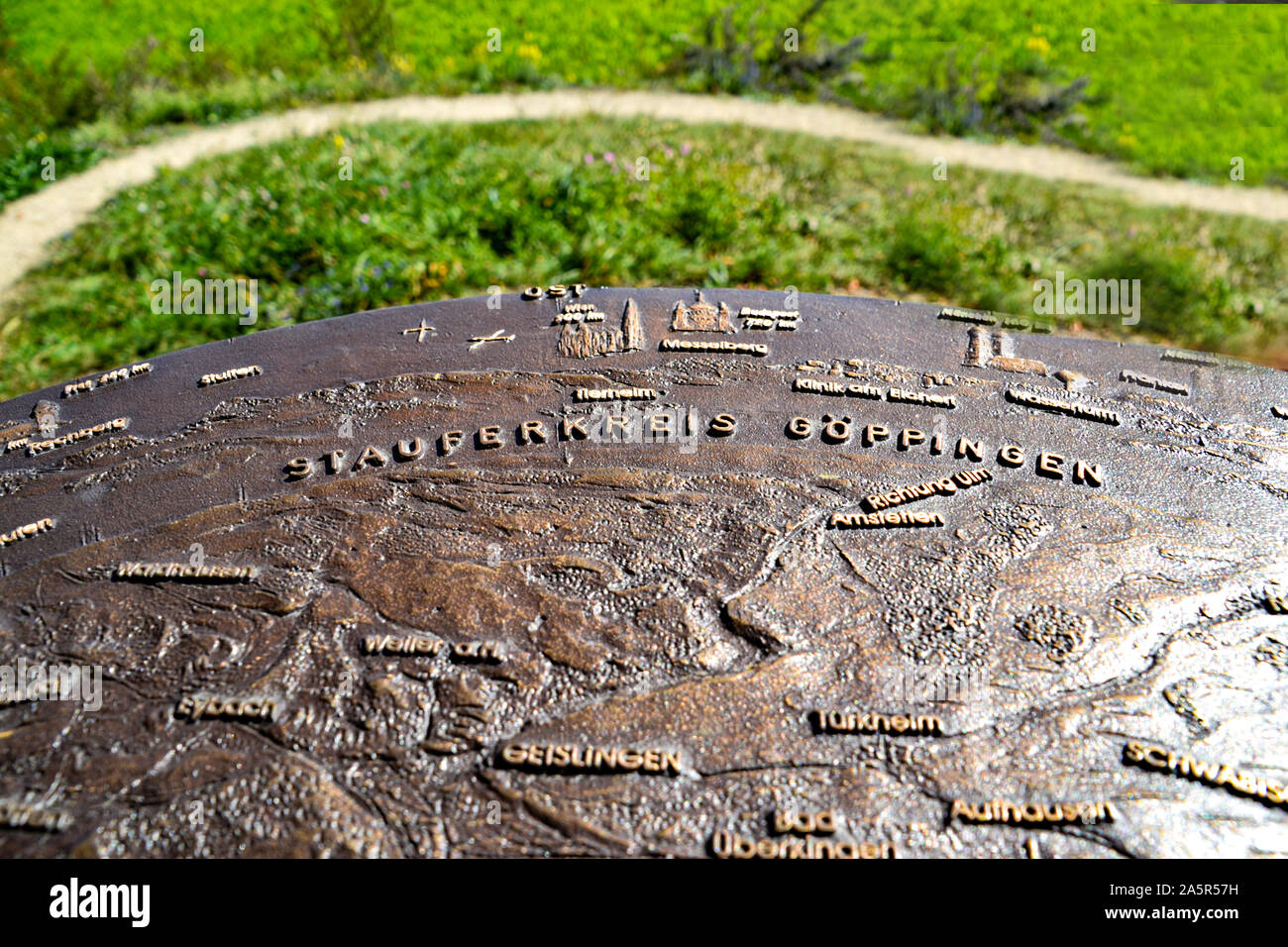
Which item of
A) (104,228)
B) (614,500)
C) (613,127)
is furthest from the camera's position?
(613,127)

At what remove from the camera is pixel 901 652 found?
231cm

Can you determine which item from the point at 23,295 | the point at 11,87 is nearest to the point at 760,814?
the point at 23,295

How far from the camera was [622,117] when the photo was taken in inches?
306

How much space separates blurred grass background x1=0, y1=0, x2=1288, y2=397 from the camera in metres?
5.48

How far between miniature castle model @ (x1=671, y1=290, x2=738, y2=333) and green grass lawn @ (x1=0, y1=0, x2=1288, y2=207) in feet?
18.6

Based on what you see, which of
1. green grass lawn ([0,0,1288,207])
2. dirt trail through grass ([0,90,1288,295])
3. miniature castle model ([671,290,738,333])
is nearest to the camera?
miniature castle model ([671,290,738,333])

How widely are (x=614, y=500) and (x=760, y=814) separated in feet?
3.28

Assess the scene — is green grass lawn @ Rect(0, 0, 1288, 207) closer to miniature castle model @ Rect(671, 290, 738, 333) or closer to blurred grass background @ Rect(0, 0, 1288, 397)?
blurred grass background @ Rect(0, 0, 1288, 397)

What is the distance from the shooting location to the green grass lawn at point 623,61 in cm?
807

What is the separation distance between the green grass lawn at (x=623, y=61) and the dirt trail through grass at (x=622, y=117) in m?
0.25

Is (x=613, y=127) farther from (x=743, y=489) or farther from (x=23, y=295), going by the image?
(x=743, y=489)

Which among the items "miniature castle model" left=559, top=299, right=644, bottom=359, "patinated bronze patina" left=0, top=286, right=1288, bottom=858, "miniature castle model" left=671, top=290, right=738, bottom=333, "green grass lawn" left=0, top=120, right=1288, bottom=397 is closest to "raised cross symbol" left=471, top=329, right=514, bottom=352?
"patinated bronze patina" left=0, top=286, right=1288, bottom=858

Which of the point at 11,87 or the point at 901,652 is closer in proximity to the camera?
the point at 901,652
